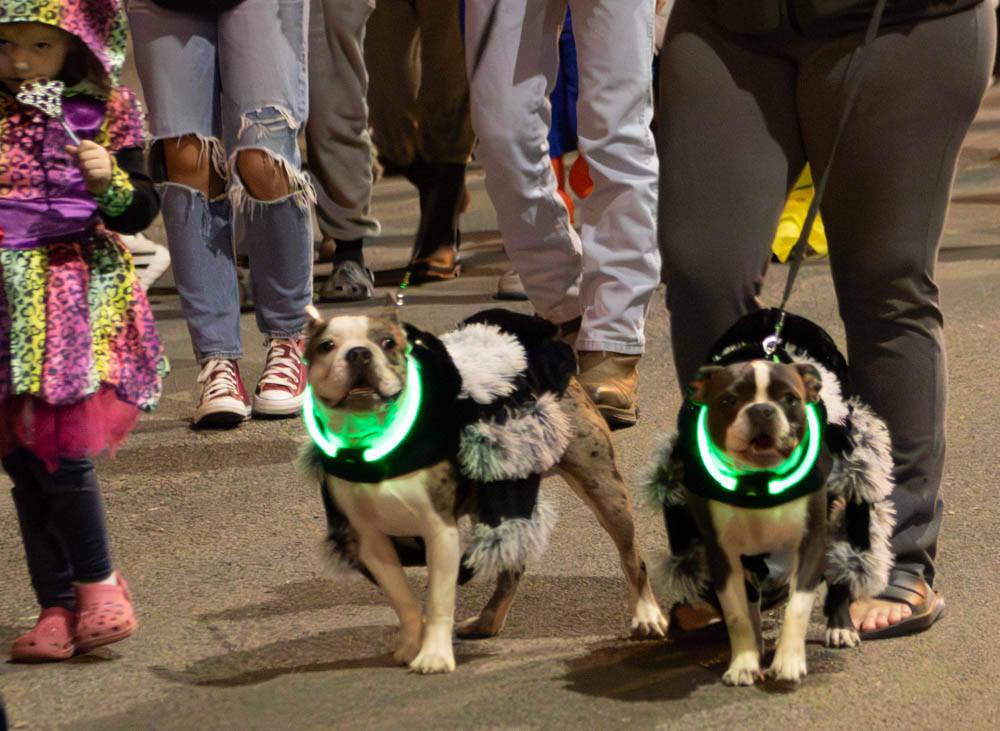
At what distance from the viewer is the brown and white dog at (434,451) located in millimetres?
2734

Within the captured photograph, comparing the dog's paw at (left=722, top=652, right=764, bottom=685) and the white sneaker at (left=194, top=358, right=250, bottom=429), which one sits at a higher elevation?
the dog's paw at (left=722, top=652, right=764, bottom=685)

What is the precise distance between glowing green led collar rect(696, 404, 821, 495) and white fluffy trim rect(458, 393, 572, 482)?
0.32 meters

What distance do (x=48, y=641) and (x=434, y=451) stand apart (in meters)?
0.94

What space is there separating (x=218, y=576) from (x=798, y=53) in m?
1.82

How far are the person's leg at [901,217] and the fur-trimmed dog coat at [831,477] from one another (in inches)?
7.1

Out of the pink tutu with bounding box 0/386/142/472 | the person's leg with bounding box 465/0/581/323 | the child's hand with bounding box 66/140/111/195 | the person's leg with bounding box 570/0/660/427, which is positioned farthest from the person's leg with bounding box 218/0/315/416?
the pink tutu with bounding box 0/386/142/472

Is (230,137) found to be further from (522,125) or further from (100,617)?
(100,617)

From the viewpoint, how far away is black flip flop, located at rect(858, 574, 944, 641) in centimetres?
304

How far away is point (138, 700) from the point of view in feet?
9.35

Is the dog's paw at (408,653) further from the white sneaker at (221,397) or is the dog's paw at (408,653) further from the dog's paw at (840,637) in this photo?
the white sneaker at (221,397)

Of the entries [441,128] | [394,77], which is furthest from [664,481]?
[394,77]

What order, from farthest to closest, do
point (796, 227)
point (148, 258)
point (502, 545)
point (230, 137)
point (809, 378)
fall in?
point (148, 258), point (796, 227), point (230, 137), point (502, 545), point (809, 378)

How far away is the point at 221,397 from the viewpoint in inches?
185

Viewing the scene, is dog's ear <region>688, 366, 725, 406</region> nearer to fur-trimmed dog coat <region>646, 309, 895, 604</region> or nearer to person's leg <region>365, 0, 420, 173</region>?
fur-trimmed dog coat <region>646, 309, 895, 604</region>
